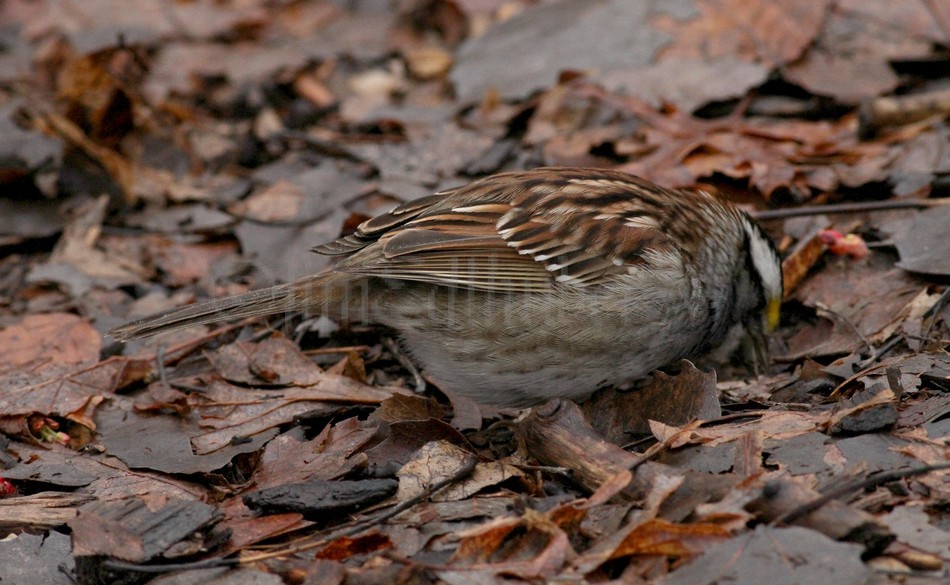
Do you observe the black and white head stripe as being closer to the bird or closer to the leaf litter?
the bird

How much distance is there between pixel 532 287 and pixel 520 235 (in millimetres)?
238

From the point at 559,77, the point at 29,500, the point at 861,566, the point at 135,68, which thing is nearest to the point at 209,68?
the point at 135,68

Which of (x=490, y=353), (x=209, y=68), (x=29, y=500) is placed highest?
(x=209, y=68)

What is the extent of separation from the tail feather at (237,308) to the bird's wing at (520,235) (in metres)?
0.19

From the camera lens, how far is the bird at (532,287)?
4.22 meters

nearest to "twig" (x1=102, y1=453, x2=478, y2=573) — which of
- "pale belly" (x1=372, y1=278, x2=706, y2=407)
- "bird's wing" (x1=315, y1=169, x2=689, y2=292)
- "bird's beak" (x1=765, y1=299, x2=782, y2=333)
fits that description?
"pale belly" (x1=372, y1=278, x2=706, y2=407)

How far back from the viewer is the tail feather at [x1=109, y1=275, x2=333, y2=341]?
4.34 m

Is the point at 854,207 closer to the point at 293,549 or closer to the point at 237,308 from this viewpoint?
the point at 237,308

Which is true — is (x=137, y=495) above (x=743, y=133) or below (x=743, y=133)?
below

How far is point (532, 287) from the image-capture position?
4.26m

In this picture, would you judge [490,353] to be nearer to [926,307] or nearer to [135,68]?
[926,307]

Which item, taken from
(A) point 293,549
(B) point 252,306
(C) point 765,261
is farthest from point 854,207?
(A) point 293,549

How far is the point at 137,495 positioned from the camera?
3768mm

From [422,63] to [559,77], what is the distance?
141 cm
